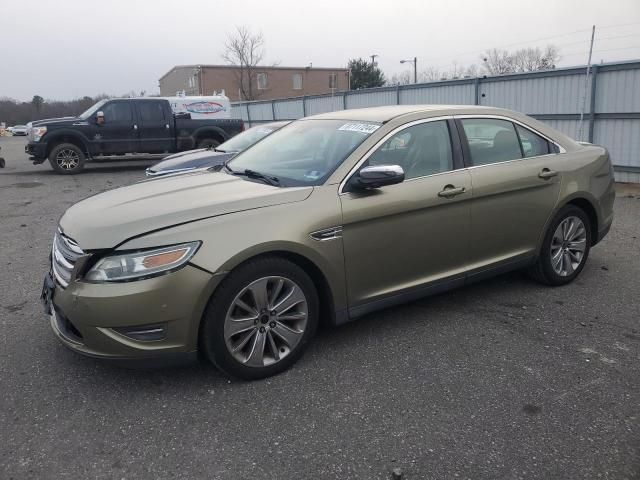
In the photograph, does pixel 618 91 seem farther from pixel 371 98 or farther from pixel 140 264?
pixel 140 264

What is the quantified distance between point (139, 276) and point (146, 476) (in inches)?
39.3

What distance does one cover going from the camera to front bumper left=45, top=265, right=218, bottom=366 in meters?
2.90

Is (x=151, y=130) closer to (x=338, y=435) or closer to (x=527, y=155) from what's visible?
(x=527, y=155)

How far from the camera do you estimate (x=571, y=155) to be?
188 inches

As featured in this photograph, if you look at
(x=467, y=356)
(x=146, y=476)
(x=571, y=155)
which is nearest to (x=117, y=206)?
(x=146, y=476)

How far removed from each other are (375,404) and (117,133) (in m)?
13.9

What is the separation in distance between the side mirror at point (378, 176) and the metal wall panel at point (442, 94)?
37.2ft

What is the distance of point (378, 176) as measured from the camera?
3.48m

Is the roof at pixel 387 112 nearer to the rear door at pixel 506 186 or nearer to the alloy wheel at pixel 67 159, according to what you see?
the rear door at pixel 506 186

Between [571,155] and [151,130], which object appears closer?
[571,155]

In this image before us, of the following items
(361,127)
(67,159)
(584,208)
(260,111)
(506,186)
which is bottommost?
(67,159)

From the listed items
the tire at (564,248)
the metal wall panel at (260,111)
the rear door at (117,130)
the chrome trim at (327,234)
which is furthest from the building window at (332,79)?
the chrome trim at (327,234)

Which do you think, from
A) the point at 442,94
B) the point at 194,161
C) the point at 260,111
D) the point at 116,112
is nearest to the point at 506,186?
the point at 194,161

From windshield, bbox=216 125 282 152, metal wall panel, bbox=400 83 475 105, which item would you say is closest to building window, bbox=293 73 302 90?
metal wall panel, bbox=400 83 475 105
